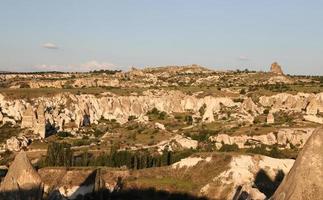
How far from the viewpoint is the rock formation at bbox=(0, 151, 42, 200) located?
2975cm

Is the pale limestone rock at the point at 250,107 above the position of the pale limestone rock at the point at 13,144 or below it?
above

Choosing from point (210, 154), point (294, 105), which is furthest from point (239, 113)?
point (210, 154)

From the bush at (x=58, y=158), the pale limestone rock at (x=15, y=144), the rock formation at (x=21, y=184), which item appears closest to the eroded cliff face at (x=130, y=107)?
the pale limestone rock at (x=15, y=144)

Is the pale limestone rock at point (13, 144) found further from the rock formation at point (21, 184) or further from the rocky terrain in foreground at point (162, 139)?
the rock formation at point (21, 184)

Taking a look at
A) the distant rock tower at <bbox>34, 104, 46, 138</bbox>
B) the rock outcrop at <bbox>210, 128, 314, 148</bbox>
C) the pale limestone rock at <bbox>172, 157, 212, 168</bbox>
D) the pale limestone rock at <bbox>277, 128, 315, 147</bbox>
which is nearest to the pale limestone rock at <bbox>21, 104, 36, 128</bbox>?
the distant rock tower at <bbox>34, 104, 46, 138</bbox>

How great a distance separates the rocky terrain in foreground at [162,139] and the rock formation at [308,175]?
34mm

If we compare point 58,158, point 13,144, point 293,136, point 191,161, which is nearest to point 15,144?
point 13,144

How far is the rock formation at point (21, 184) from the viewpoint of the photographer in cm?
2975

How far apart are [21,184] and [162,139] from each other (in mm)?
78044

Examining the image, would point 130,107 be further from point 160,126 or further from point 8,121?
point 8,121

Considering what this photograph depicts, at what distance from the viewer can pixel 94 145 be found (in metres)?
104

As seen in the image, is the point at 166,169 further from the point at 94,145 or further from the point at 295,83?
the point at 295,83

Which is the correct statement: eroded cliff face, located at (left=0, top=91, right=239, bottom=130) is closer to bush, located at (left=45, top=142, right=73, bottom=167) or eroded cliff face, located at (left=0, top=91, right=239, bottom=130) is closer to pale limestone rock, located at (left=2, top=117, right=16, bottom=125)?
pale limestone rock, located at (left=2, top=117, right=16, bottom=125)

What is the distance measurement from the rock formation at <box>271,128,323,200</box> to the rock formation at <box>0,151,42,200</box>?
1499cm
